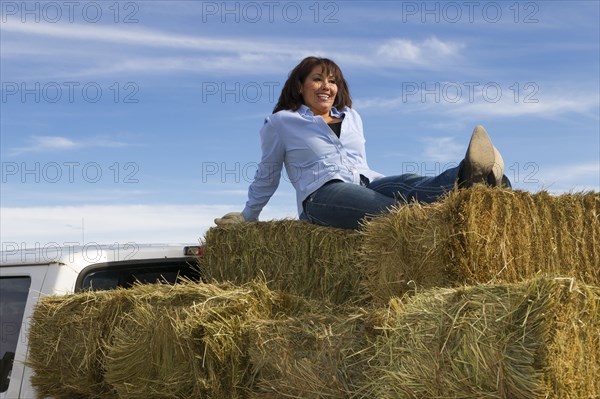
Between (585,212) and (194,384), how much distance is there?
7.19 ft

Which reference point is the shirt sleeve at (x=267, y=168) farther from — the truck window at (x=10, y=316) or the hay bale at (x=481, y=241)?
the truck window at (x=10, y=316)

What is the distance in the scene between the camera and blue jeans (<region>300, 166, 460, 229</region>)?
438cm

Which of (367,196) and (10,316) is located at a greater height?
(367,196)

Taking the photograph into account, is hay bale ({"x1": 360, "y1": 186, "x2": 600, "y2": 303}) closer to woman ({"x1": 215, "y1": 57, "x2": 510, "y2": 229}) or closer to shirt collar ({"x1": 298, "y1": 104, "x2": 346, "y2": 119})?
woman ({"x1": 215, "y1": 57, "x2": 510, "y2": 229})

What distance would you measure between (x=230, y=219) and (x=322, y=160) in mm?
719

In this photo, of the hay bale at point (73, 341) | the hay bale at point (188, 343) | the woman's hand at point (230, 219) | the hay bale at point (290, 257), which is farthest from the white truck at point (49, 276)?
the hay bale at point (188, 343)

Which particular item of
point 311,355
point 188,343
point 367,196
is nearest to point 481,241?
point 367,196

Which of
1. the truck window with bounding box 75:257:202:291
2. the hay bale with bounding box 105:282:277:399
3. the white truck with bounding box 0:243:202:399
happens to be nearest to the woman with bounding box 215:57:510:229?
the truck window with bounding box 75:257:202:291

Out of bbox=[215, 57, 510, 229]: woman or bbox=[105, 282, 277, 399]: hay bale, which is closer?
bbox=[105, 282, 277, 399]: hay bale

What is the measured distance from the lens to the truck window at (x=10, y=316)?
4.67m

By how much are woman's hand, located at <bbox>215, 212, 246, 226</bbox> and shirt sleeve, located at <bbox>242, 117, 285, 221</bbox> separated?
55 mm

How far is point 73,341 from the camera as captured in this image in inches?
173

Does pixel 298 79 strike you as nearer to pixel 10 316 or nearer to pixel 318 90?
pixel 318 90

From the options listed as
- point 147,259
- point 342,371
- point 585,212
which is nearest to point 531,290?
point 342,371
